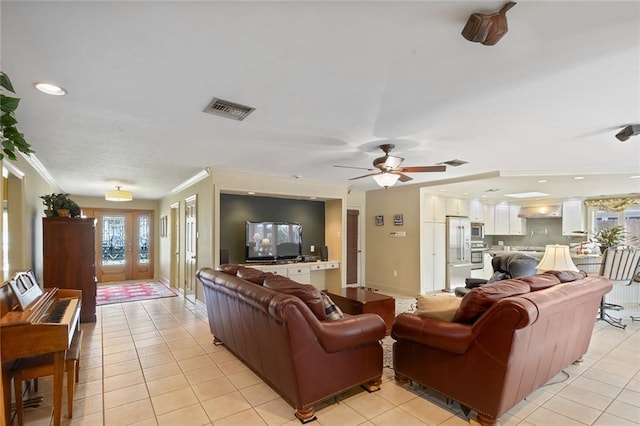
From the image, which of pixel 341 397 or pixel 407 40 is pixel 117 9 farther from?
pixel 341 397

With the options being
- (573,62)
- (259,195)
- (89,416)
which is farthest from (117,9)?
(259,195)

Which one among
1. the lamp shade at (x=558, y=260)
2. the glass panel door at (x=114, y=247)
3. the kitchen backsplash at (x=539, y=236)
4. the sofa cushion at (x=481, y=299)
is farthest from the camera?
the glass panel door at (x=114, y=247)

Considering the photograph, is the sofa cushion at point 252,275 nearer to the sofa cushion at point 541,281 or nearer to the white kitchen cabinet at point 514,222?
the sofa cushion at point 541,281

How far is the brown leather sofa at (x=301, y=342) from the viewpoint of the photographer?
2.34m

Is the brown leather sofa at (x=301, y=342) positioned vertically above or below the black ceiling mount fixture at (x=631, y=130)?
below

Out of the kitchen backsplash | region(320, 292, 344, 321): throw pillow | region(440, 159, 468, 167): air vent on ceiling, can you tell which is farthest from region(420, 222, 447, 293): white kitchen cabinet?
region(320, 292, 344, 321): throw pillow

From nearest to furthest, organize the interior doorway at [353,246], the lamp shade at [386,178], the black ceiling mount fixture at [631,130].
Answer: the black ceiling mount fixture at [631,130], the lamp shade at [386,178], the interior doorway at [353,246]

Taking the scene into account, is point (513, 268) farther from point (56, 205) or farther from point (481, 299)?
point (56, 205)

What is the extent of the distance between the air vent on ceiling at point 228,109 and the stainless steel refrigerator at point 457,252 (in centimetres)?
579

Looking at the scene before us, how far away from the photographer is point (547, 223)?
8.70 meters

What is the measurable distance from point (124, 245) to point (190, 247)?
4.00 meters

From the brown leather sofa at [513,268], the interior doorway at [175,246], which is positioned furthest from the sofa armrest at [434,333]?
the interior doorway at [175,246]

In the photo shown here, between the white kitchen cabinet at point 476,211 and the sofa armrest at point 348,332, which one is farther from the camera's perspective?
the white kitchen cabinet at point 476,211

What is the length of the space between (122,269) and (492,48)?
32.3 ft
